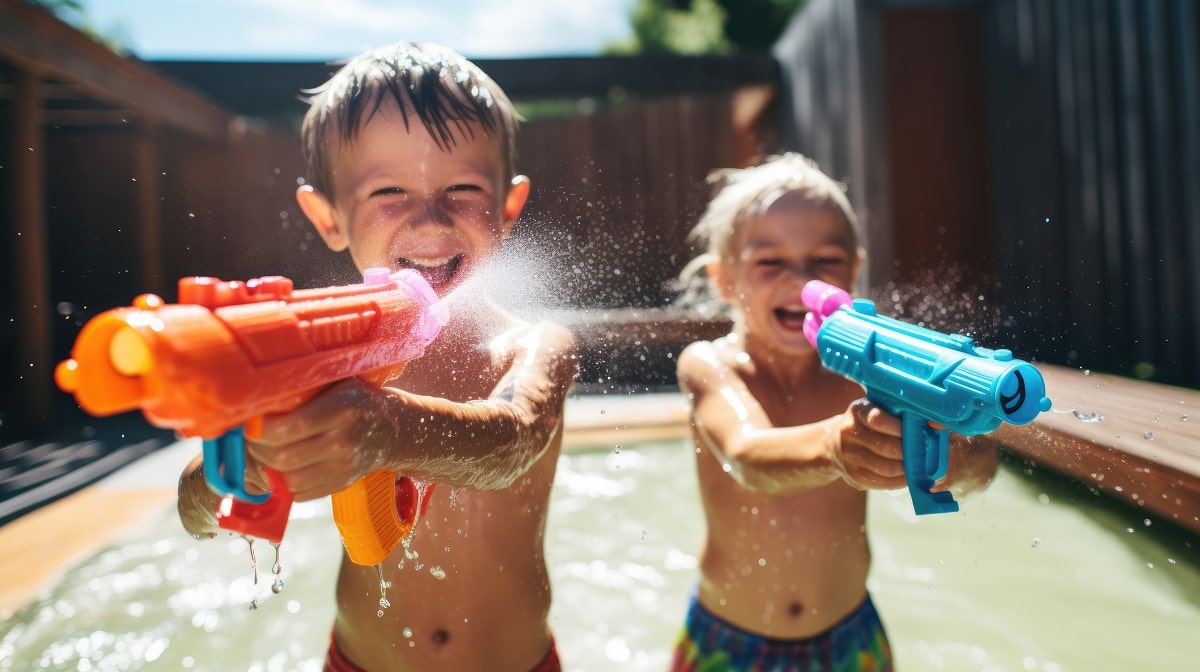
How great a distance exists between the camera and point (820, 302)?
1521mm

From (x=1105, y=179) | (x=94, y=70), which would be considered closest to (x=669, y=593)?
(x=1105, y=179)

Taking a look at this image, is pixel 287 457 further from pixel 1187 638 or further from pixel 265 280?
pixel 1187 638

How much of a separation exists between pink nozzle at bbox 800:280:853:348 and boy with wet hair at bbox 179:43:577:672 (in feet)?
1.72

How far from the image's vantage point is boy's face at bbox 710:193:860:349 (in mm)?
1972

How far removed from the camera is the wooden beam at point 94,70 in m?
4.07

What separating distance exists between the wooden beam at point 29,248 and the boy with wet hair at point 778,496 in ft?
15.4

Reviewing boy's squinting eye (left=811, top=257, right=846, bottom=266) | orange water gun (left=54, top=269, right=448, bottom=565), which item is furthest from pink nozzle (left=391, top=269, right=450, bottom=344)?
boy's squinting eye (left=811, top=257, right=846, bottom=266)

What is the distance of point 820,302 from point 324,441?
104cm

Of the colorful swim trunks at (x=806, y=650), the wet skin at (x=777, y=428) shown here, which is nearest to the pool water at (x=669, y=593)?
the colorful swim trunks at (x=806, y=650)

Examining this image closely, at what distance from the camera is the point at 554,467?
175cm

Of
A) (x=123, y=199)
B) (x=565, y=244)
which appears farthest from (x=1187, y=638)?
(x=123, y=199)

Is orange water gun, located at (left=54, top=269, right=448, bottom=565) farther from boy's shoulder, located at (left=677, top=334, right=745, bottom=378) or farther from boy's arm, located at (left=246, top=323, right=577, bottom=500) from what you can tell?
boy's shoulder, located at (left=677, top=334, right=745, bottom=378)

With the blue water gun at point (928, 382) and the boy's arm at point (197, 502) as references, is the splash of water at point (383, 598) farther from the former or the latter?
the blue water gun at point (928, 382)

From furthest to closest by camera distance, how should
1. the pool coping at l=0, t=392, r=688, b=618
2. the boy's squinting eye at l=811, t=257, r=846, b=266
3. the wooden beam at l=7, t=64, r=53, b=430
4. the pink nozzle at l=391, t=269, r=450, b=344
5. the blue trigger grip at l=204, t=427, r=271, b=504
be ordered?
the wooden beam at l=7, t=64, r=53, b=430, the pool coping at l=0, t=392, r=688, b=618, the boy's squinting eye at l=811, t=257, r=846, b=266, the pink nozzle at l=391, t=269, r=450, b=344, the blue trigger grip at l=204, t=427, r=271, b=504
